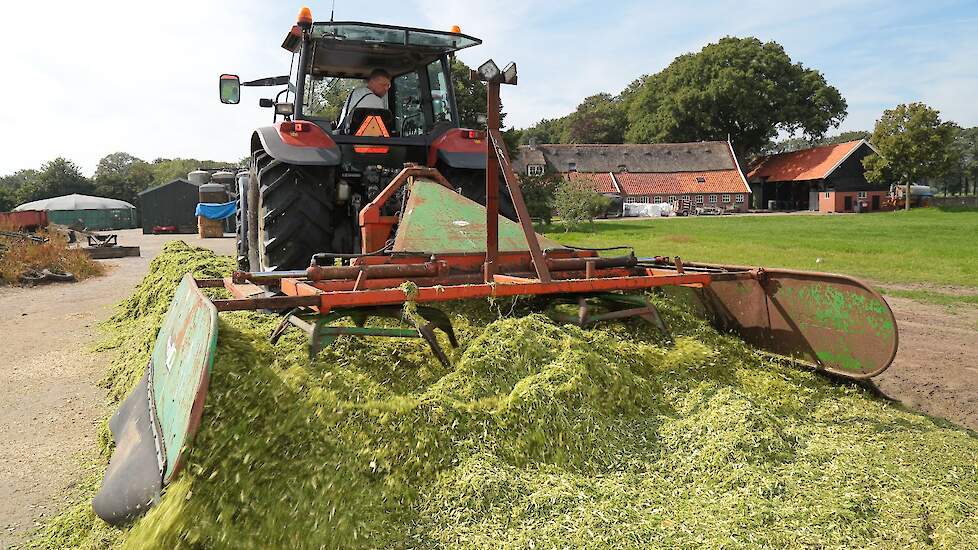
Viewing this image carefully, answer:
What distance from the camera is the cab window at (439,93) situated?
6457 millimetres

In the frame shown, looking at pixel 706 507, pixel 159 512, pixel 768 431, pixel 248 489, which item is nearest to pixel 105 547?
pixel 159 512

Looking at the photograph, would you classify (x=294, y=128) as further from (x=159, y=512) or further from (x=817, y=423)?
(x=817, y=423)

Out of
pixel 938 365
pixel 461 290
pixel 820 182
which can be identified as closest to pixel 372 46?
pixel 461 290

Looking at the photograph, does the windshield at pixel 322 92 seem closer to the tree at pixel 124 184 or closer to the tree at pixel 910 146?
the tree at pixel 910 146

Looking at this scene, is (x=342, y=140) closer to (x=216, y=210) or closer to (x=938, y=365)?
(x=938, y=365)

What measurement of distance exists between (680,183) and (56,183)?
162 feet

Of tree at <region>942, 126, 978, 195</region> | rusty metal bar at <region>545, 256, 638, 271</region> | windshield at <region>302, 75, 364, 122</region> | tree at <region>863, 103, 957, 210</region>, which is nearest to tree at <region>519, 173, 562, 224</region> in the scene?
windshield at <region>302, 75, 364, 122</region>

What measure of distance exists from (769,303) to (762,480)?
5.89 ft

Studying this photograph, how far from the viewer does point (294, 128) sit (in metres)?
5.12

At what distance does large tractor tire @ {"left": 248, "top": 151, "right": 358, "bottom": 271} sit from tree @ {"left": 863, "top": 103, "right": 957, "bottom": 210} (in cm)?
4290

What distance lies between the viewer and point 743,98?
1887 inches

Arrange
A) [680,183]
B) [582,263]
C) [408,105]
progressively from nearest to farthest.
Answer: [582,263]
[408,105]
[680,183]

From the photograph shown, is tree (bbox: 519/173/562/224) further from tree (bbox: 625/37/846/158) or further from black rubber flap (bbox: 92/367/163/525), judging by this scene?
tree (bbox: 625/37/846/158)

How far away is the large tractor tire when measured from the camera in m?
4.80
